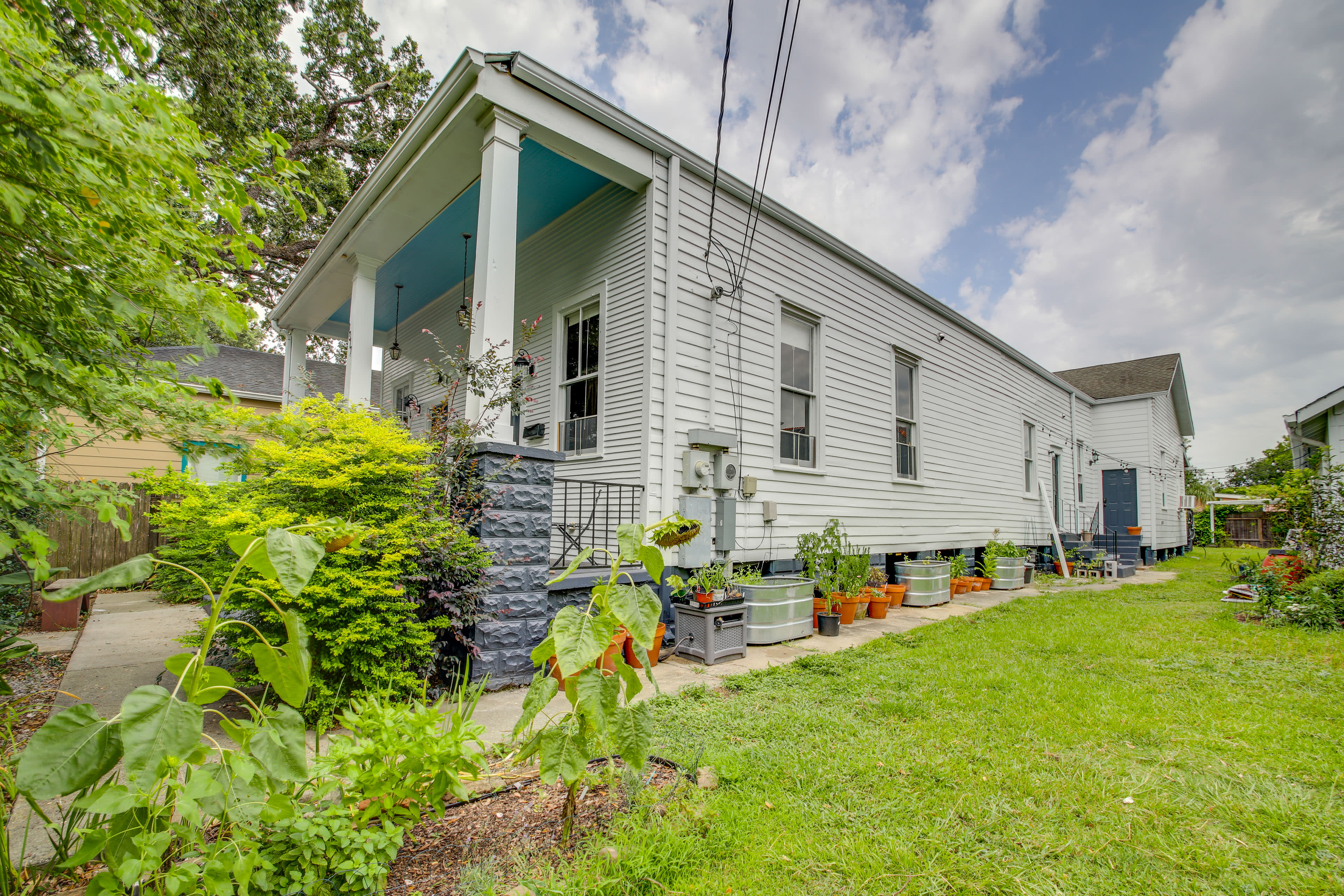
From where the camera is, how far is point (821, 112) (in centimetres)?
524

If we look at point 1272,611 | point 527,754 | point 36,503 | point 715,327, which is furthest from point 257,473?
point 1272,611

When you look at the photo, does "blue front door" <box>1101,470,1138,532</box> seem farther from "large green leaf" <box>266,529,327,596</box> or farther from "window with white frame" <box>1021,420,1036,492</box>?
"large green leaf" <box>266,529,327,596</box>

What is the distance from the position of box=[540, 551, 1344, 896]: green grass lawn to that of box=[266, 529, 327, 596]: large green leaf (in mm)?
1038

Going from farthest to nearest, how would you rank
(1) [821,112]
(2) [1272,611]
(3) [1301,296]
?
(3) [1301,296] → (2) [1272,611] → (1) [821,112]

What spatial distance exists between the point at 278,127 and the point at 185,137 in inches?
531

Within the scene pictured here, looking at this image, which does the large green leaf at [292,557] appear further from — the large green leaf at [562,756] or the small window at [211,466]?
the small window at [211,466]

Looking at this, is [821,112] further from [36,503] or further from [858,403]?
[36,503]

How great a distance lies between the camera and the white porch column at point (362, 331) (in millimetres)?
6508

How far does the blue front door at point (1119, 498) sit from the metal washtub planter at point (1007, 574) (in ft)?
25.1

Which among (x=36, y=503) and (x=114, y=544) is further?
(x=114, y=544)

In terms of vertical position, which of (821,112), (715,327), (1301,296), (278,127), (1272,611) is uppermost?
(278,127)

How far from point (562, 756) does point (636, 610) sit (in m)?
0.47

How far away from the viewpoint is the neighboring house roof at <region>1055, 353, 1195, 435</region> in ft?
53.1

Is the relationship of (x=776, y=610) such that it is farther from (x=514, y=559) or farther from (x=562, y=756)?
(x=562, y=756)
